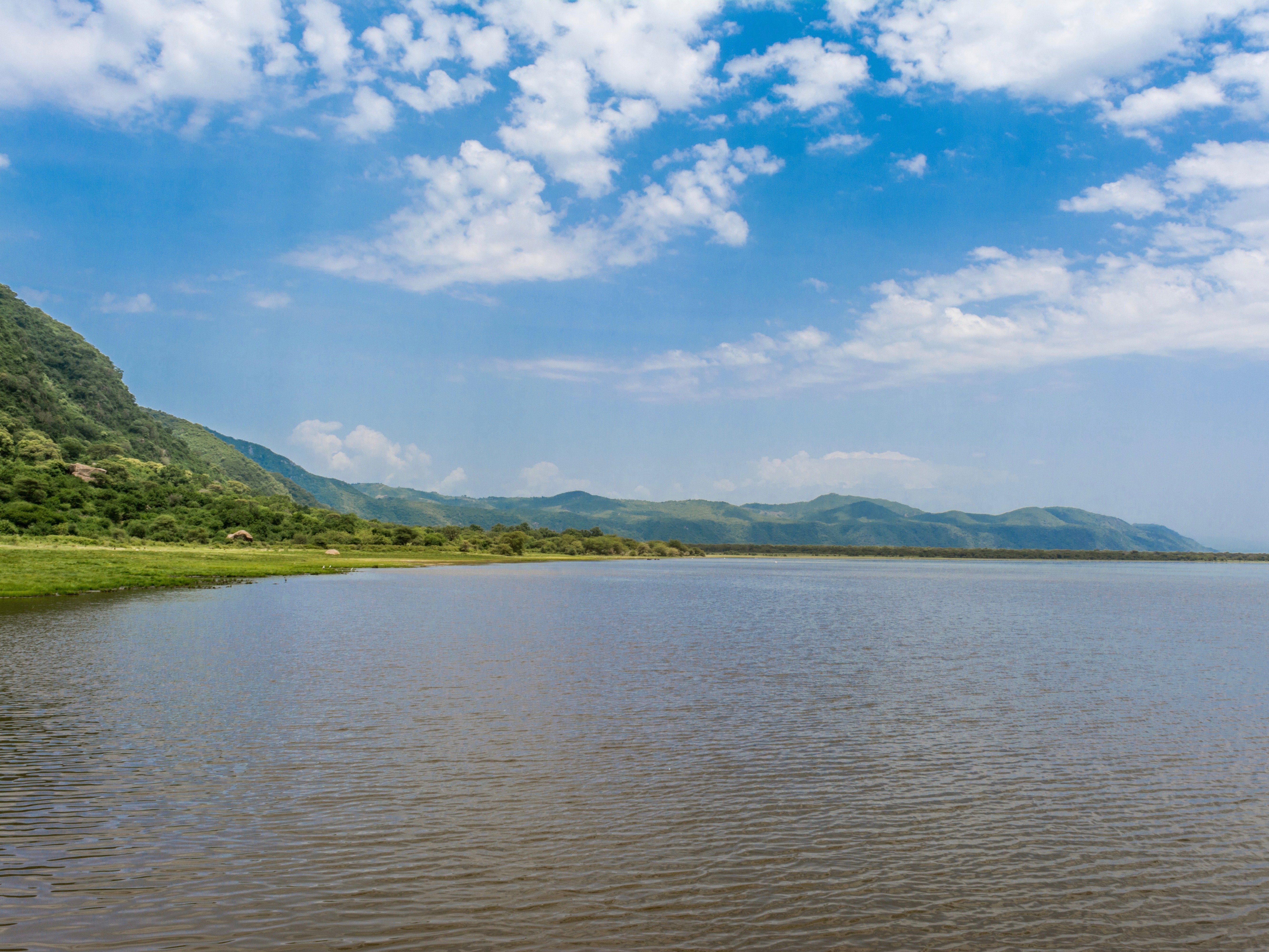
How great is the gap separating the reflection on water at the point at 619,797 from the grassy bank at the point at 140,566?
85.0ft

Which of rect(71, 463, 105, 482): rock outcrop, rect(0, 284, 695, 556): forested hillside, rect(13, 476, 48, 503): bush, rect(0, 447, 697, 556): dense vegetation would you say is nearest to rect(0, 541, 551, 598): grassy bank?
rect(0, 447, 697, 556): dense vegetation

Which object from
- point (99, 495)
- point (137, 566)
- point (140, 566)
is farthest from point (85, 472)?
point (137, 566)

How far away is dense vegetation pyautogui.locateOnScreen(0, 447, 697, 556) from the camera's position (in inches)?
4318

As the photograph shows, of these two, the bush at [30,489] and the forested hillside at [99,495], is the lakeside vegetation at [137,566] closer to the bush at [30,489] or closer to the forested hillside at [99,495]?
the forested hillside at [99,495]

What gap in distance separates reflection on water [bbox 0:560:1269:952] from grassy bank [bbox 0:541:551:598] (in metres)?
25.9

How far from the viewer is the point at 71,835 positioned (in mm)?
13953

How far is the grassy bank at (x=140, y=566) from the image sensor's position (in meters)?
61.7

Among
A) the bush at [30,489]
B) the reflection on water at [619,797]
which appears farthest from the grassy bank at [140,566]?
the reflection on water at [619,797]

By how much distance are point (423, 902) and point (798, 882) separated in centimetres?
592

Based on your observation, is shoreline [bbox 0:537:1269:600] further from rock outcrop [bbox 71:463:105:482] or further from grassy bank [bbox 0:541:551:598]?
rock outcrop [bbox 71:463:105:482]

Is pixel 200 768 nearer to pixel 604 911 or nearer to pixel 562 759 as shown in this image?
pixel 562 759

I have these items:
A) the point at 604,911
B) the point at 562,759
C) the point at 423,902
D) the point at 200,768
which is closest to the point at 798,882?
the point at 604,911

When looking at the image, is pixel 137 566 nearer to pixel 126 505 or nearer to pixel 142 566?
pixel 142 566

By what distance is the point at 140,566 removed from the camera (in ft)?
269
